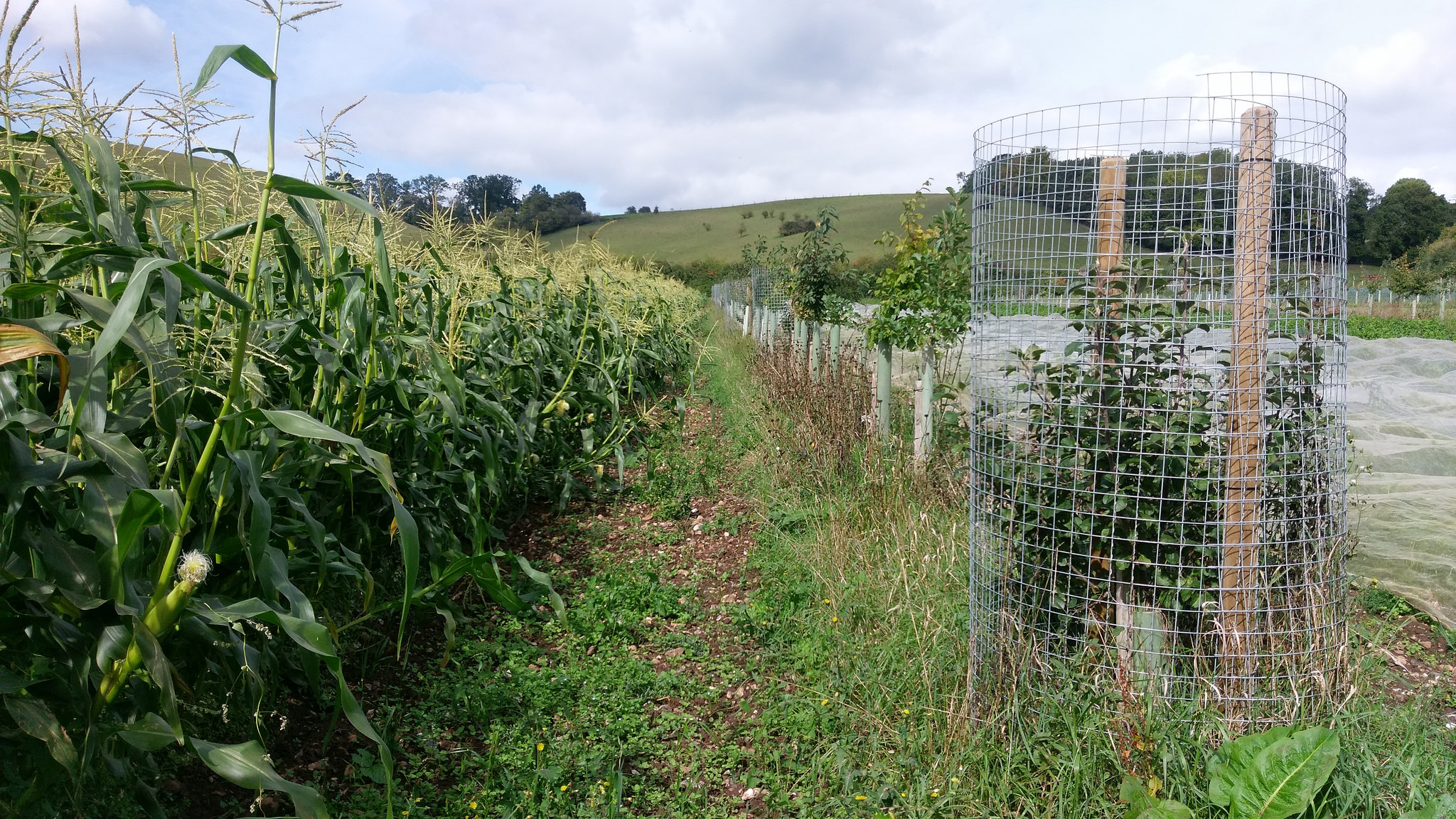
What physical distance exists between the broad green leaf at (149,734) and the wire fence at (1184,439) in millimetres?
2436

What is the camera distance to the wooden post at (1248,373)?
103 inches

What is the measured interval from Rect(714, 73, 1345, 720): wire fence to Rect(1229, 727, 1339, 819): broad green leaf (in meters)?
0.29

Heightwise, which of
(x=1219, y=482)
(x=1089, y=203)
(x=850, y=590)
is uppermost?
(x=1089, y=203)

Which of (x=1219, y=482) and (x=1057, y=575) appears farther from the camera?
(x=1057, y=575)

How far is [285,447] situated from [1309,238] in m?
3.60

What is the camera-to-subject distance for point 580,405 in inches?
247

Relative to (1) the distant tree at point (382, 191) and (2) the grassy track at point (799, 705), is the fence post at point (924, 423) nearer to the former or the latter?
(2) the grassy track at point (799, 705)

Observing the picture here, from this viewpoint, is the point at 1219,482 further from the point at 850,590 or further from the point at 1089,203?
the point at 850,590

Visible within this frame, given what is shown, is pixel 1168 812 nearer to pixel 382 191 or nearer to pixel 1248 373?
pixel 1248 373

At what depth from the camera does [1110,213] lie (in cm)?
289

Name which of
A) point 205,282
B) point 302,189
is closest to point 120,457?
point 205,282

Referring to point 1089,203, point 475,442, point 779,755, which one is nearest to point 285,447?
point 475,442

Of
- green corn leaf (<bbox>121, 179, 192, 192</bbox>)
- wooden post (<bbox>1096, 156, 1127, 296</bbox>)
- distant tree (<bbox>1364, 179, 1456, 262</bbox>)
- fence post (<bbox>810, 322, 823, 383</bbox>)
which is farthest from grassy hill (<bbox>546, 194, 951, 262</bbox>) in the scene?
green corn leaf (<bbox>121, 179, 192, 192</bbox>)

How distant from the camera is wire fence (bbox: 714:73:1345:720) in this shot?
264cm
